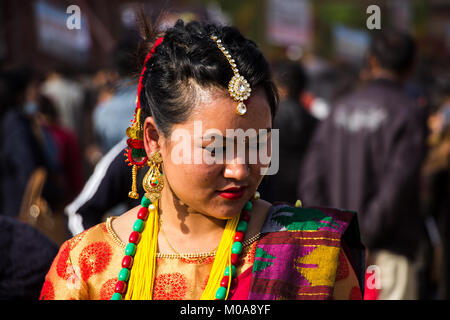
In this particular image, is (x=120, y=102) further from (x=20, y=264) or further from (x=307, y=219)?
(x=307, y=219)

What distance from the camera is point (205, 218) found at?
1.93m

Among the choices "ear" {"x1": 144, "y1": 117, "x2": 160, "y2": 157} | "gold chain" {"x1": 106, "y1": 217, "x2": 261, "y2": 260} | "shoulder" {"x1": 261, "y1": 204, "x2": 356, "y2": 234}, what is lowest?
"gold chain" {"x1": 106, "y1": 217, "x2": 261, "y2": 260}

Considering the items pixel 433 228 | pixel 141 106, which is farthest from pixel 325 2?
pixel 141 106

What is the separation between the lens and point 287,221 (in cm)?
192

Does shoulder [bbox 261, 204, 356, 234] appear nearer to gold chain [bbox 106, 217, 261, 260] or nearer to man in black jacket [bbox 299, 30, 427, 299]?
gold chain [bbox 106, 217, 261, 260]

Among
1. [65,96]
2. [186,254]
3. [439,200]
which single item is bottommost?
[439,200]

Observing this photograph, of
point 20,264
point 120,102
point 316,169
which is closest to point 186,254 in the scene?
point 20,264

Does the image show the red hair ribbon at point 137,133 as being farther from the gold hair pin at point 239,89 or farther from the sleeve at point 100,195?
the sleeve at point 100,195

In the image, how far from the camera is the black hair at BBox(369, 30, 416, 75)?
4.07 m

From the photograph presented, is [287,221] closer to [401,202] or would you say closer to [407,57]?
[401,202]

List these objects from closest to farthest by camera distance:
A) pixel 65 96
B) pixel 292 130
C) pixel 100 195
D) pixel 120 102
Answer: pixel 100 195, pixel 120 102, pixel 292 130, pixel 65 96

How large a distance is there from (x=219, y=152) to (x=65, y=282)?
1.96 feet

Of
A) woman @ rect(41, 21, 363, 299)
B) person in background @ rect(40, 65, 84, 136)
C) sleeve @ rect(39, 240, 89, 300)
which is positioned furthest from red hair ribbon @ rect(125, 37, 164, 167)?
person in background @ rect(40, 65, 84, 136)

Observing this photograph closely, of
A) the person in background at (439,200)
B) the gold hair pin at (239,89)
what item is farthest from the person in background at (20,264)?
the person in background at (439,200)
